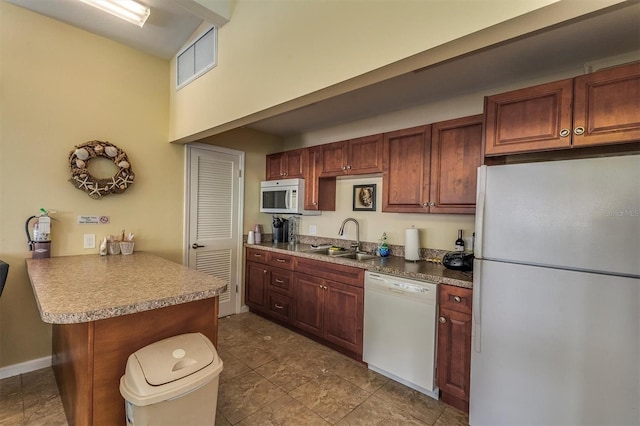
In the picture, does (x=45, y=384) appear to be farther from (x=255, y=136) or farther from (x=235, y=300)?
(x=255, y=136)

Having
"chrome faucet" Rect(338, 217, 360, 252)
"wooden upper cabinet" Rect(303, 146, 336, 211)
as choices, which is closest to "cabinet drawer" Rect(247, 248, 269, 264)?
"wooden upper cabinet" Rect(303, 146, 336, 211)

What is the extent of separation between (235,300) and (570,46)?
398 centimetres

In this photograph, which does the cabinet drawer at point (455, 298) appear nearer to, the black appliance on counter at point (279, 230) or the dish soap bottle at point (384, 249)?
the dish soap bottle at point (384, 249)

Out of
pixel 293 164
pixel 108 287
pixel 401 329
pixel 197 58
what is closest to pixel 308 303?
pixel 401 329

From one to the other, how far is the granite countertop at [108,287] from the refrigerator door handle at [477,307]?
5.03 ft

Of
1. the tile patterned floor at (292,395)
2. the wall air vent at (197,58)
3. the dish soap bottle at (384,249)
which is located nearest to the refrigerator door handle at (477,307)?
the tile patterned floor at (292,395)

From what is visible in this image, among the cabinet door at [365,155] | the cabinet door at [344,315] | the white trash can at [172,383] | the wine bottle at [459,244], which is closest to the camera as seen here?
the white trash can at [172,383]

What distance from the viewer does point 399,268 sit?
233 cm

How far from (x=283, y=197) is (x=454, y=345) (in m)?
2.42

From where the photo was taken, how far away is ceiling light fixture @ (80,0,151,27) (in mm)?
2053

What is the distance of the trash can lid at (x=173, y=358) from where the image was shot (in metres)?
1.20

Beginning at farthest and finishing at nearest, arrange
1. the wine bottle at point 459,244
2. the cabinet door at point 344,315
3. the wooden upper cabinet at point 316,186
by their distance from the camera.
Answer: the wooden upper cabinet at point 316,186 < the cabinet door at point 344,315 < the wine bottle at point 459,244

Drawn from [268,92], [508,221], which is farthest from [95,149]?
[508,221]

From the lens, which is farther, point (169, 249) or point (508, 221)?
point (169, 249)
